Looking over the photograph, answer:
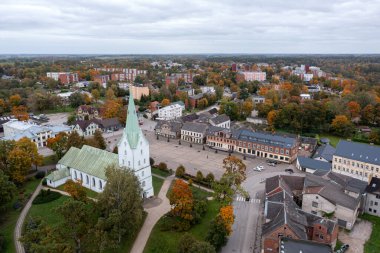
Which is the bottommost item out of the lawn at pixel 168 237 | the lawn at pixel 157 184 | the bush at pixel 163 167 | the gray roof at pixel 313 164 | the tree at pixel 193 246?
the lawn at pixel 168 237

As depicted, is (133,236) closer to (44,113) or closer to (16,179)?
(16,179)

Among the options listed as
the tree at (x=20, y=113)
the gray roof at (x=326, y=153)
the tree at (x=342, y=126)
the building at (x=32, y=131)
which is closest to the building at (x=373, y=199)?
the gray roof at (x=326, y=153)

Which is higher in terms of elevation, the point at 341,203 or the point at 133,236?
the point at 341,203

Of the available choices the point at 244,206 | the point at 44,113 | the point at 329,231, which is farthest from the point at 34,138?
the point at 329,231

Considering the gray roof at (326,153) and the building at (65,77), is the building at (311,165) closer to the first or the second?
the gray roof at (326,153)

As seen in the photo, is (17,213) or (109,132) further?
(109,132)

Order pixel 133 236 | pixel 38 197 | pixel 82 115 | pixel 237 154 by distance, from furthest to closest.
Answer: pixel 82 115
pixel 237 154
pixel 38 197
pixel 133 236

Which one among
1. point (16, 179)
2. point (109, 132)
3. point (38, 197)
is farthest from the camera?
point (109, 132)
